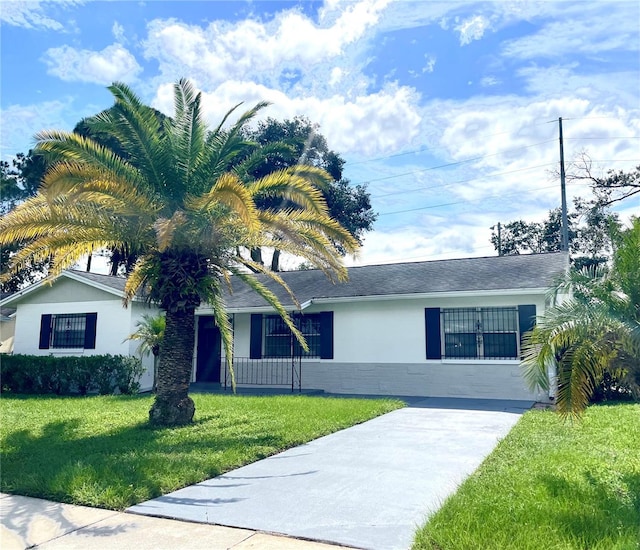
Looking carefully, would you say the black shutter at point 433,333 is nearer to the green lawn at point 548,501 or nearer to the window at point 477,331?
the window at point 477,331

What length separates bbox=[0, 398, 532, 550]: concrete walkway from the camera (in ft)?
14.7

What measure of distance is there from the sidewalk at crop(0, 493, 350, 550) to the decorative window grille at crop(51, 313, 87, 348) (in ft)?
45.4

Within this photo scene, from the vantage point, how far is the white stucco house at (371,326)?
576 inches

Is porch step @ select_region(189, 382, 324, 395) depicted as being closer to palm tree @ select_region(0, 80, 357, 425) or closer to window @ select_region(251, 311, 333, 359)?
window @ select_region(251, 311, 333, 359)

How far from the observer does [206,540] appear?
176 inches

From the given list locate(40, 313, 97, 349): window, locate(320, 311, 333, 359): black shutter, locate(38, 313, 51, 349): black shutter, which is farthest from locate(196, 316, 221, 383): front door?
locate(38, 313, 51, 349): black shutter

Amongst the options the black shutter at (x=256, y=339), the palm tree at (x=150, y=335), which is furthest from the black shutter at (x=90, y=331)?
the black shutter at (x=256, y=339)

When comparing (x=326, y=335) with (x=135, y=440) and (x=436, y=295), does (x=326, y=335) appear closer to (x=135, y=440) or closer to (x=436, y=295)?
(x=436, y=295)

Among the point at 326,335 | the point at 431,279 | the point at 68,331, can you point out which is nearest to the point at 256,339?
the point at 326,335

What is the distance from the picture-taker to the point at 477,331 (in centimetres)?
1501

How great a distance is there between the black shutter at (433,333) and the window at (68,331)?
36.2 feet

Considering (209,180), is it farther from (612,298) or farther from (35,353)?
(35,353)

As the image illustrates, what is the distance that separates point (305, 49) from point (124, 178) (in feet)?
17.3

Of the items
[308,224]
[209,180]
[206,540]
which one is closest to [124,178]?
[209,180]
